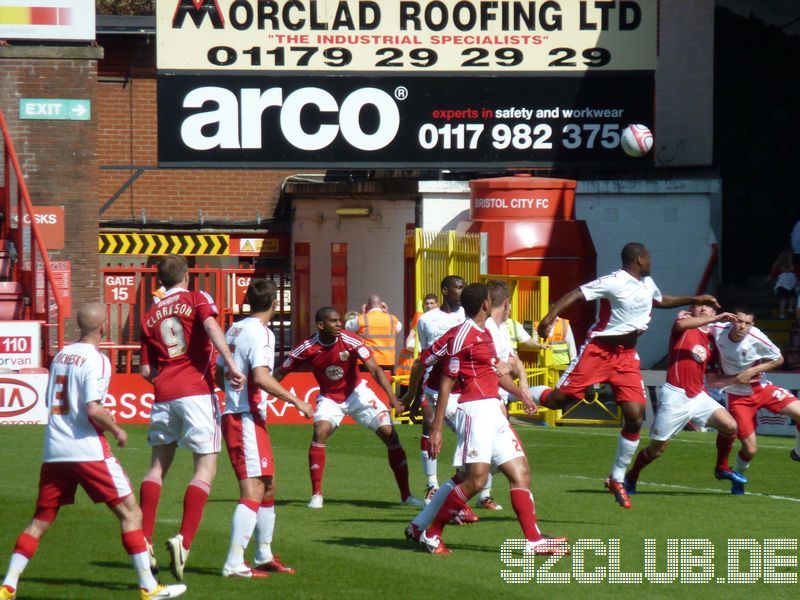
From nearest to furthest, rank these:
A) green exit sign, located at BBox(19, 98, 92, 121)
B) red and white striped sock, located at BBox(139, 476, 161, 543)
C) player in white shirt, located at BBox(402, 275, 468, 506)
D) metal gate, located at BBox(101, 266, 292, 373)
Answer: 1. red and white striped sock, located at BBox(139, 476, 161, 543)
2. player in white shirt, located at BBox(402, 275, 468, 506)
3. green exit sign, located at BBox(19, 98, 92, 121)
4. metal gate, located at BBox(101, 266, 292, 373)

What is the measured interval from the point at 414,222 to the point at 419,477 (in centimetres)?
1191

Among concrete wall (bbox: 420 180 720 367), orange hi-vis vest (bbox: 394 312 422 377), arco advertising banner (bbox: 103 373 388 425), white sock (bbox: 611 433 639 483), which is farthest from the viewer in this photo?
concrete wall (bbox: 420 180 720 367)

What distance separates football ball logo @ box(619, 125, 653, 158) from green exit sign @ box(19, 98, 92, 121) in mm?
8980

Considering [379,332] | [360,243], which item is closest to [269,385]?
[379,332]

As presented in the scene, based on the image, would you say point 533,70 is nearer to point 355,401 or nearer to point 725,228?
point 725,228

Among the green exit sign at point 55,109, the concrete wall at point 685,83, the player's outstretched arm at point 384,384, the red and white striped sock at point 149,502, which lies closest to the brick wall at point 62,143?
the green exit sign at point 55,109

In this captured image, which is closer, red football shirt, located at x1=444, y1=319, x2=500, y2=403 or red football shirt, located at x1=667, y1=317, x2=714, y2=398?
red football shirt, located at x1=444, y1=319, x2=500, y2=403

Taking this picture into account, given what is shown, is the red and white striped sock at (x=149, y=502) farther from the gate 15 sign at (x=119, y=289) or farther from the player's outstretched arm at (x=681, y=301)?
the gate 15 sign at (x=119, y=289)

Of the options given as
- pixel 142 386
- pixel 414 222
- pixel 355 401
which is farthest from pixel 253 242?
pixel 355 401

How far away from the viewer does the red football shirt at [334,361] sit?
12.4 m

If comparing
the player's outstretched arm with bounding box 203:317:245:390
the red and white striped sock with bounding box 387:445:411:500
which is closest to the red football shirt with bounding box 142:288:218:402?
the player's outstretched arm with bounding box 203:317:245:390

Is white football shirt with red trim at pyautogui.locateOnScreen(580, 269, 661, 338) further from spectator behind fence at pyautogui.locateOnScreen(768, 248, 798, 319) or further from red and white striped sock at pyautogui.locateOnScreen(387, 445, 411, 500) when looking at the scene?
spectator behind fence at pyautogui.locateOnScreen(768, 248, 798, 319)

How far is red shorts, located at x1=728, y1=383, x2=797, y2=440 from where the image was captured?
1396cm

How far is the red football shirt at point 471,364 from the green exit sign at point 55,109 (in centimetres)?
1558
